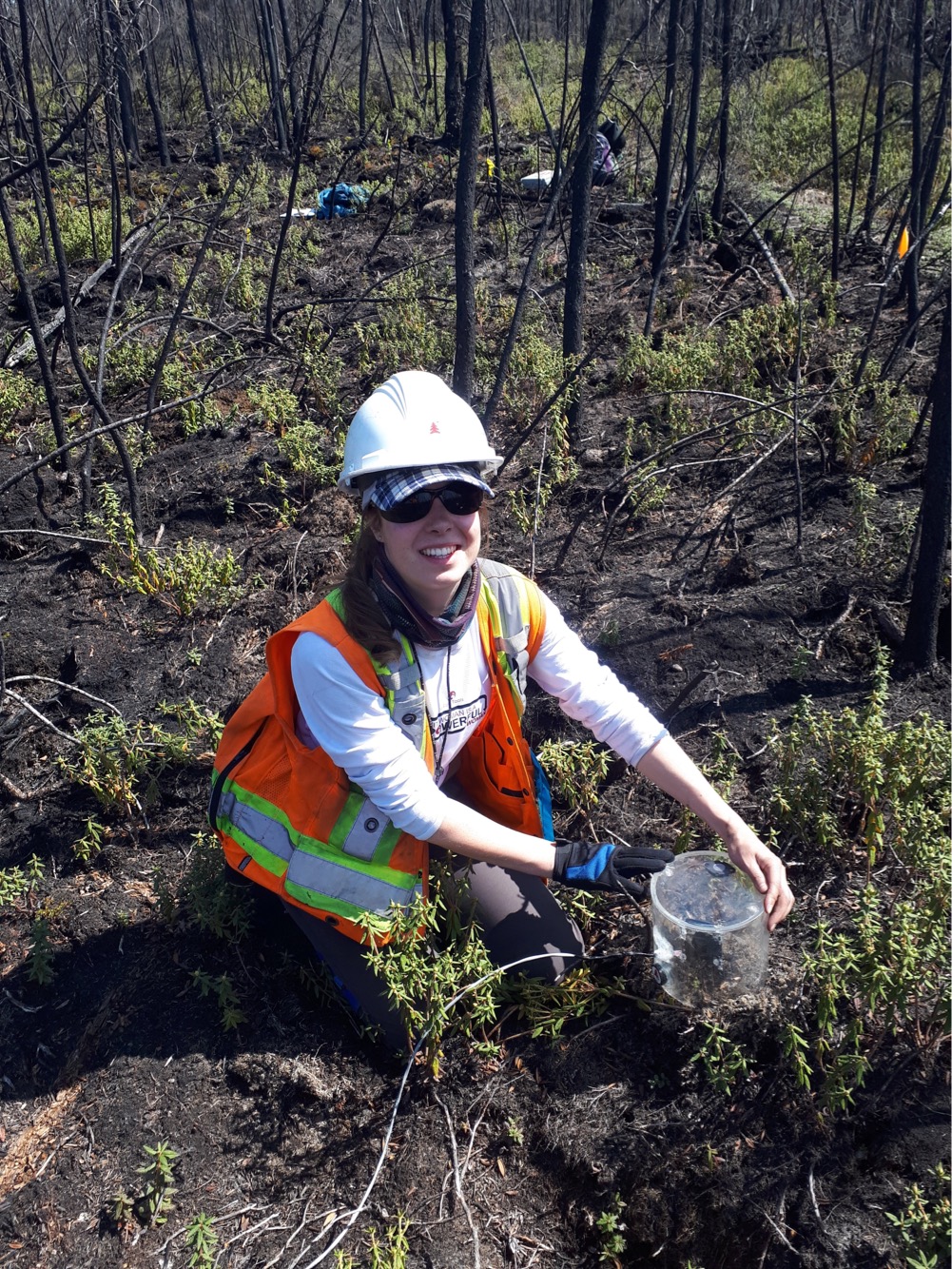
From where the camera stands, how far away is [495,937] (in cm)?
255

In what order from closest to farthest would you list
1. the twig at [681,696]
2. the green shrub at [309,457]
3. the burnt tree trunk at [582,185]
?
the twig at [681,696], the burnt tree trunk at [582,185], the green shrub at [309,457]

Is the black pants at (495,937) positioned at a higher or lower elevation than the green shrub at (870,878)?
lower

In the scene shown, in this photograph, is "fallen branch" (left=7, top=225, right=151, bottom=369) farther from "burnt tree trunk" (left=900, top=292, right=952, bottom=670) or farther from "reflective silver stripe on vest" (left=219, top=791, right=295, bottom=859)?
"burnt tree trunk" (left=900, top=292, right=952, bottom=670)

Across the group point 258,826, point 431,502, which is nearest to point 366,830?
point 258,826

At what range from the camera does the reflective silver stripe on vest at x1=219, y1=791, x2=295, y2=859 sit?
7.80ft

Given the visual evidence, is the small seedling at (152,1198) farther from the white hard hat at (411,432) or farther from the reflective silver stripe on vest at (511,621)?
the white hard hat at (411,432)

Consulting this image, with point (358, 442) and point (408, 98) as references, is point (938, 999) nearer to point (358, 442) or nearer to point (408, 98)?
point (358, 442)

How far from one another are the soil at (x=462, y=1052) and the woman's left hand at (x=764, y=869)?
297 millimetres

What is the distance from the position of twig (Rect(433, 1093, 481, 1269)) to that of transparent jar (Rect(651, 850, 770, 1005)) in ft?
1.90

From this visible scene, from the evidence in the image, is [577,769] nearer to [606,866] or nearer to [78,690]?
[606,866]

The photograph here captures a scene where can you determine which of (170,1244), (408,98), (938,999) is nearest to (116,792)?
(170,1244)

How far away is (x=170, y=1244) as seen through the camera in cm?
212

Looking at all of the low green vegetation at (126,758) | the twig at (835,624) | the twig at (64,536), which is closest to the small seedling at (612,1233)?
the low green vegetation at (126,758)

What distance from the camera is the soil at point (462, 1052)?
6.85 feet
